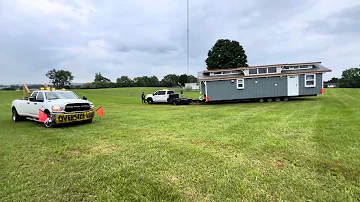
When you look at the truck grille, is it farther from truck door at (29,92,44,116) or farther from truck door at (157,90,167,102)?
truck door at (157,90,167,102)

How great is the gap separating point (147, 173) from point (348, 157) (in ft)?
12.8

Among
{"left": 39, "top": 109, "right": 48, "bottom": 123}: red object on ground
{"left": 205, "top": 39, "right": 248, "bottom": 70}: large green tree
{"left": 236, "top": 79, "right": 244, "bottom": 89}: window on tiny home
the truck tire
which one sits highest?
{"left": 205, "top": 39, "right": 248, "bottom": 70}: large green tree

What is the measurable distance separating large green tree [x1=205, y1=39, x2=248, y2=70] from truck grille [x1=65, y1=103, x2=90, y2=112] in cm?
4297

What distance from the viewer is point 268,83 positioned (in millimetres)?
19172

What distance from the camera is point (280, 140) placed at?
5500 millimetres

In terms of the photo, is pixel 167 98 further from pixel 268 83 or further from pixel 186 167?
pixel 186 167

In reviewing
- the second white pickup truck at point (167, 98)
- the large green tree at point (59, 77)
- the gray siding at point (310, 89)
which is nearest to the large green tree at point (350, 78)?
the gray siding at point (310, 89)

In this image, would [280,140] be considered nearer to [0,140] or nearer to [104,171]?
[104,171]

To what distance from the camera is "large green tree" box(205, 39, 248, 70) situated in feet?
160

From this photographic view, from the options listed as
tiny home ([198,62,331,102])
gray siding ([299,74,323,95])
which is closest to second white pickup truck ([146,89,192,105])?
tiny home ([198,62,331,102])

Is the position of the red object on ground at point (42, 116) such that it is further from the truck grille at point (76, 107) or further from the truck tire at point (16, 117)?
the truck tire at point (16, 117)

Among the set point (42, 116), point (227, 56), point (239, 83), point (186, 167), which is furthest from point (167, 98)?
point (227, 56)

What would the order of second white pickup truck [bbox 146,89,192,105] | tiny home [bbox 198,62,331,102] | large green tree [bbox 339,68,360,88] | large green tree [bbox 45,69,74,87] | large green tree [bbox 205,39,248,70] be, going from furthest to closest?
large green tree [bbox 45,69,74,87] < large green tree [bbox 339,68,360,88] < large green tree [bbox 205,39,248,70] < second white pickup truck [bbox 146,89,192,105] < tiny home [bbox 198,62,331,102]

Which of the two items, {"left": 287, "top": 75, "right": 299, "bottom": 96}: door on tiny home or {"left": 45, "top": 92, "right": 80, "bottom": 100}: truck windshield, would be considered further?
{"left": 287, "top": 75, "right": 299, "bottom": 96}: door on tiny home
